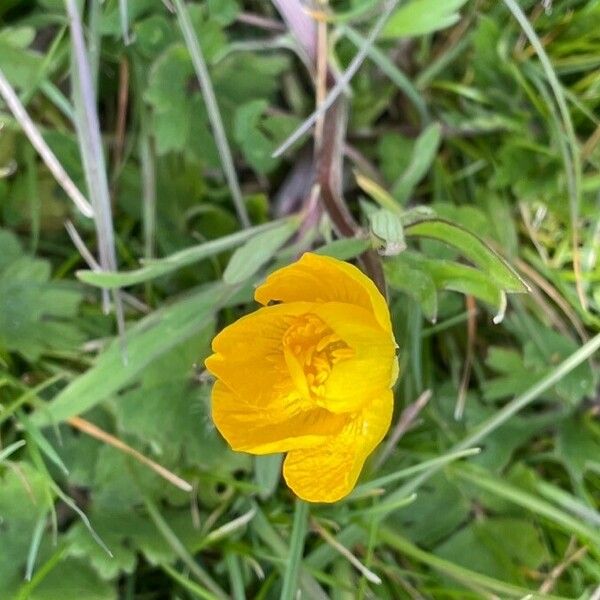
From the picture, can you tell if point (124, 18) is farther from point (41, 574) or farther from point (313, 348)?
point (41, 574)

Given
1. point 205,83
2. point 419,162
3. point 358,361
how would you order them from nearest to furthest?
point 358,361 < point 205,83 < point 419,162

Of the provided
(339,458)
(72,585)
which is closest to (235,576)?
(72,585)

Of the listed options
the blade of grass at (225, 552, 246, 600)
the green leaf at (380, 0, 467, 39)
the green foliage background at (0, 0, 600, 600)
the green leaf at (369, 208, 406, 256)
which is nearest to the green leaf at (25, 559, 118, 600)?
the green foliage background at (0, 0, 600, 600)

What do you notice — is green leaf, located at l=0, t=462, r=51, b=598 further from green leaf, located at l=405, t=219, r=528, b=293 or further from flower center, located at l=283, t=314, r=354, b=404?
green leaf, located at l=405, t=219, r=528, b=293

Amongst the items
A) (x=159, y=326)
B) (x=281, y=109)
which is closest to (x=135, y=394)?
(x=159, y=326)

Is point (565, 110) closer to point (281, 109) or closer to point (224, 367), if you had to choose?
point (281, 109)
